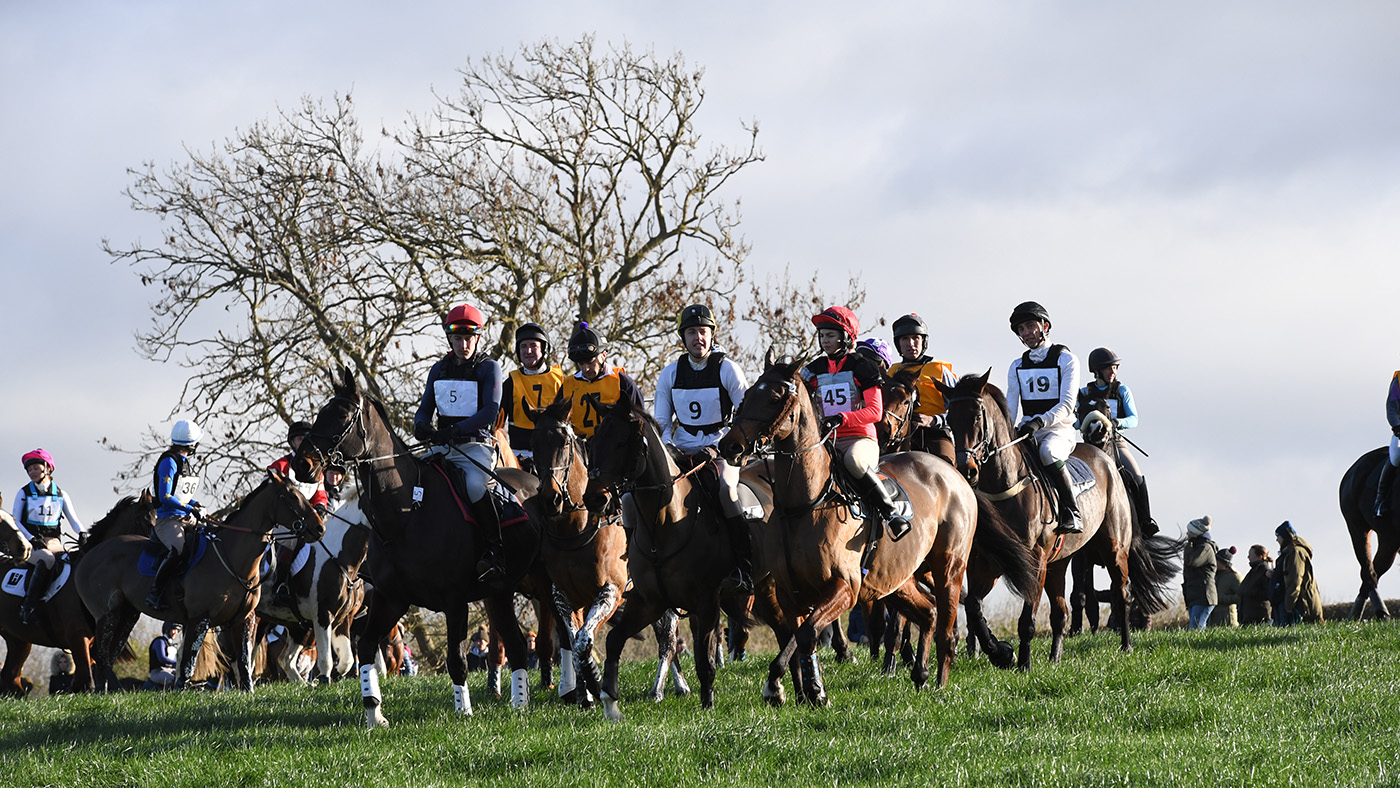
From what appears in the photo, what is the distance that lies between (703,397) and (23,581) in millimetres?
10932

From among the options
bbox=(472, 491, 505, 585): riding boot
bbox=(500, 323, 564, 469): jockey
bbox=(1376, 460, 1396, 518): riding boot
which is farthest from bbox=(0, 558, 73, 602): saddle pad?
bbox=(1376, 460, 1396, 518): riding boot

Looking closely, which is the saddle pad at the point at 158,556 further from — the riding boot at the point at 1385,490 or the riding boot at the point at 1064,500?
the riding boot at the point at 1385,490

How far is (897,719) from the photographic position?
26.2ft

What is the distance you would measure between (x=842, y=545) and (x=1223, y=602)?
1108cm

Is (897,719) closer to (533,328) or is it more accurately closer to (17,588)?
(533,328)

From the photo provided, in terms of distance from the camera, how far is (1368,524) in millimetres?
15008

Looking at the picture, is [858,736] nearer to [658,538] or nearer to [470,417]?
[658,538]

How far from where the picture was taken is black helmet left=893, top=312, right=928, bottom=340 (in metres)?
12.4

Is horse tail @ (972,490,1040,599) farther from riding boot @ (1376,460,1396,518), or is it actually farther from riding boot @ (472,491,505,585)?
riding boot @ (1376,460,1396,518)

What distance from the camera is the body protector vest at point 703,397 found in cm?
1019

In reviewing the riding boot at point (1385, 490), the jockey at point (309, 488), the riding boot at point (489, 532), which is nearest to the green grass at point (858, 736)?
the riding boot at point (489, 532)

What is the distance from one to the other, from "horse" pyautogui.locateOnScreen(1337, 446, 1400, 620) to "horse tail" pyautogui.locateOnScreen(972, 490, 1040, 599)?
19.8 feet

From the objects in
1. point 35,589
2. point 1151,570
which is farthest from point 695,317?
point 35,589

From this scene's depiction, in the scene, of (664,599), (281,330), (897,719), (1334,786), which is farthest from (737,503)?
(281,330)
